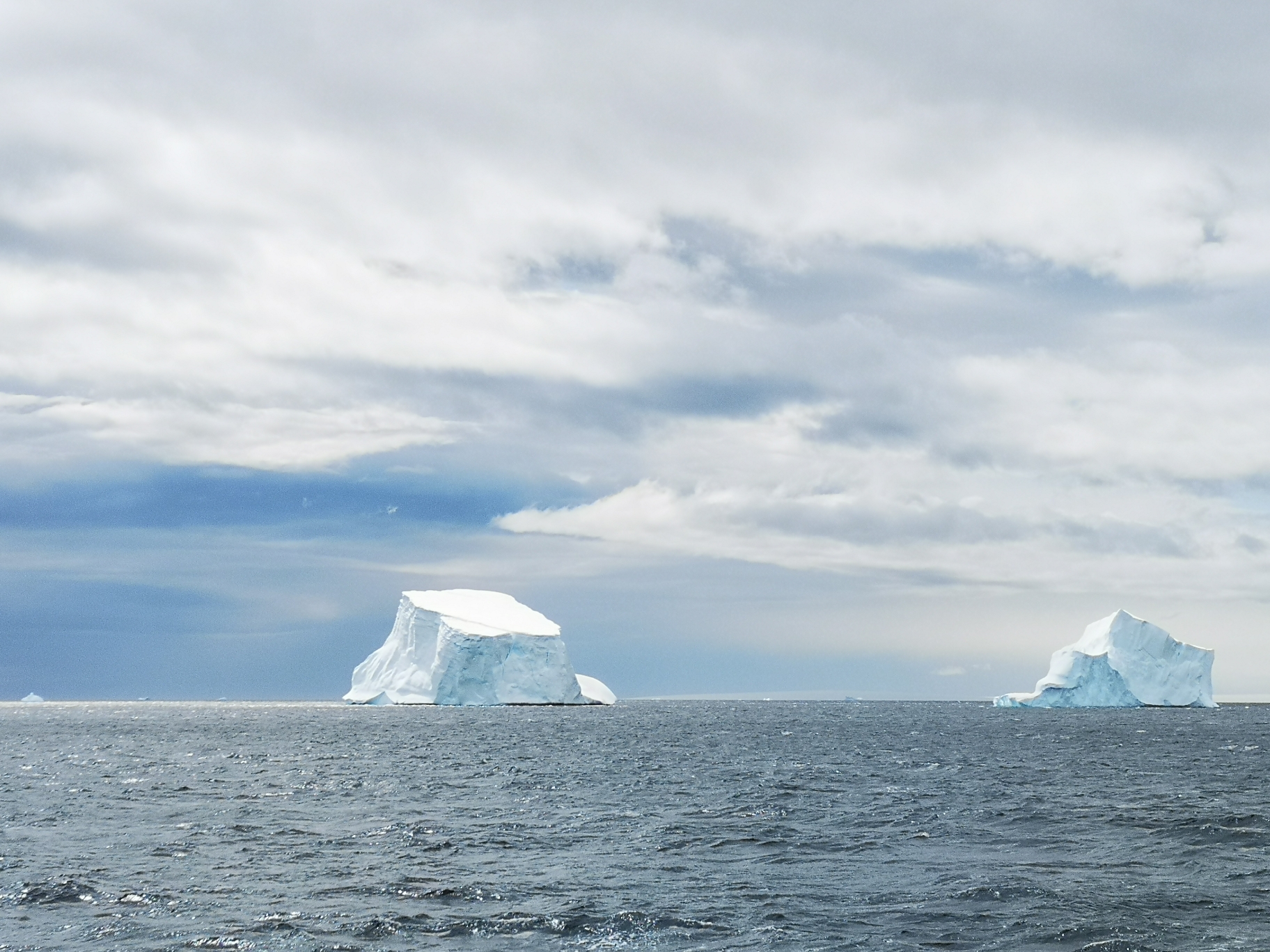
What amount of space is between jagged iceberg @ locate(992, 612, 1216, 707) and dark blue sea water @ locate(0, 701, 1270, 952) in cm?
7959

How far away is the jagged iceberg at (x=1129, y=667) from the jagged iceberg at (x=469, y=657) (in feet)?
216

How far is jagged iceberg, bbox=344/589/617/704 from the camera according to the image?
129500 mm

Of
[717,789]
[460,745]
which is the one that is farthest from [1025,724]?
[717,789]

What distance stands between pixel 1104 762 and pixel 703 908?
3986 centimetres

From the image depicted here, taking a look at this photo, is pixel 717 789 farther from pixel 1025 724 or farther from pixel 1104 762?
pixel 1025 724

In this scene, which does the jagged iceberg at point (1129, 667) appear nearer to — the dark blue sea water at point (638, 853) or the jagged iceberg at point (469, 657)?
the jagged iceberg at point (469, 657)

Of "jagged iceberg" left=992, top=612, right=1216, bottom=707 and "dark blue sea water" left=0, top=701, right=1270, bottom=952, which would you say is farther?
"jagged iceberg" left=992, top=612, right=1216, bottom=707

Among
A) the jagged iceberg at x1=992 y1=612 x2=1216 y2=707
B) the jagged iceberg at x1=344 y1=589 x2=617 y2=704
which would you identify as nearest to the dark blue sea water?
the jagged iceberg at x1=344 y1=589 x2=617 y2=704

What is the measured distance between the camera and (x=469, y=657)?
424 feet

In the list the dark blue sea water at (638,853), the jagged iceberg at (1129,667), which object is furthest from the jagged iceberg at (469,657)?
the dark blue sea water at (638,853)

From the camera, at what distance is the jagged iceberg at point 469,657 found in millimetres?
129500

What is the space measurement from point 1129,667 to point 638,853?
124m

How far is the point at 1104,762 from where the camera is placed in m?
52.7

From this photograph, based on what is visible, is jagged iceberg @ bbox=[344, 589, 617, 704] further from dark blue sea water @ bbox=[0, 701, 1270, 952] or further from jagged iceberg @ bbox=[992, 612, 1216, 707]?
dark blue sea water @ bbox=[0, 701, 1270, 952]
